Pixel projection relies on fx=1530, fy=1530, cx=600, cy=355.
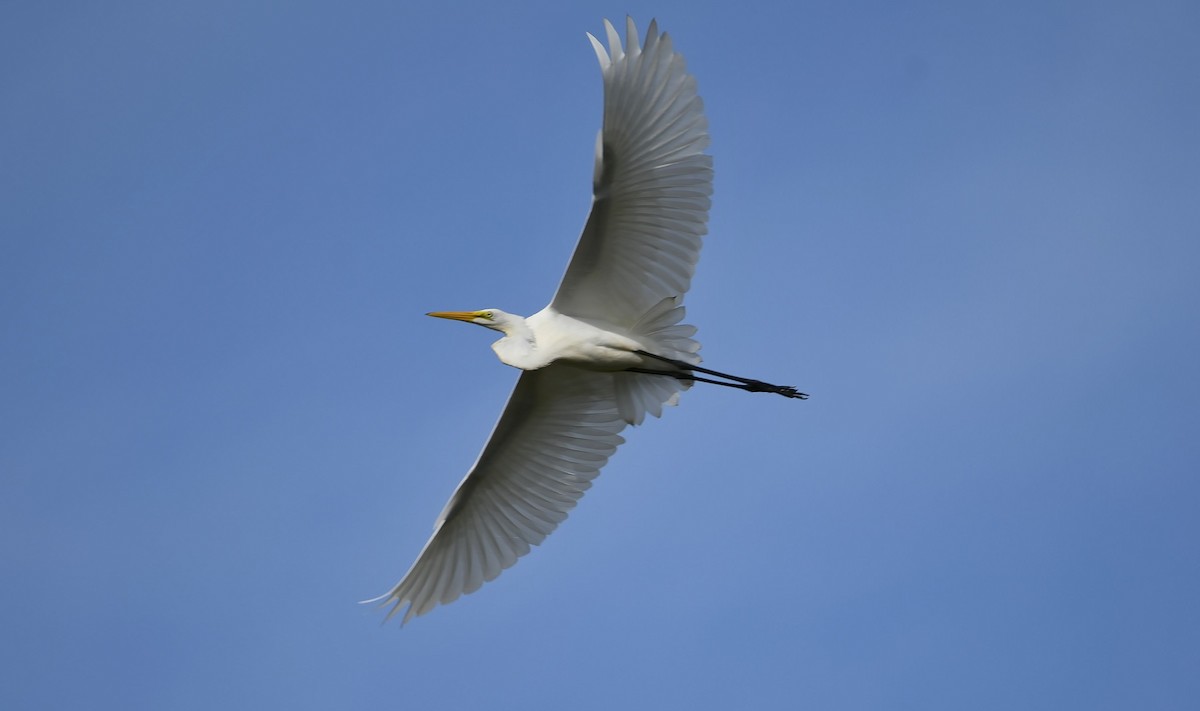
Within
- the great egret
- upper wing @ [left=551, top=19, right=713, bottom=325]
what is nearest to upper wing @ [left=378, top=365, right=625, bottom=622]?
the great egret

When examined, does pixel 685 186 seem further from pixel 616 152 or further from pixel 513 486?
pixel 513 486

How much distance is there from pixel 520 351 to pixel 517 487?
5.27 ft

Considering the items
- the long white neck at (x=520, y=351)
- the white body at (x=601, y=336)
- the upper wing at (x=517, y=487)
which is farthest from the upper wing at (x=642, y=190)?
the upper wing at (x=517, y=487)

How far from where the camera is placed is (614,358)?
1229cm

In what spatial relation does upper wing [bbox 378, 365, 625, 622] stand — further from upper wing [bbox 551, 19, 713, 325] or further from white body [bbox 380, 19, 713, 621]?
upper wing [bbox 551, 19, 713, 325]

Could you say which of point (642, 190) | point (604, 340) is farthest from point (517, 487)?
point (642, 190)

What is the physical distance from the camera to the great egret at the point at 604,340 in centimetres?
1153

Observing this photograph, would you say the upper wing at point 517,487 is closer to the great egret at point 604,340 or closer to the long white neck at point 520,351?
the great egret at point 604,340

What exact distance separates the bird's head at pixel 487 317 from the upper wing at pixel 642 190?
1.46ft

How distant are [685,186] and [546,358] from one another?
1.79m

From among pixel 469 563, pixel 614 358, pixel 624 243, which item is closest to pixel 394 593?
pixel 469 563

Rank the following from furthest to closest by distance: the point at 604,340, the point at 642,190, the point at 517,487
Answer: the point at 517,487 < the point at 604,340 < the point at 642,190

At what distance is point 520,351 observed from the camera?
485 inches

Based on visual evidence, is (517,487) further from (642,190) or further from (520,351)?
(642,190)
